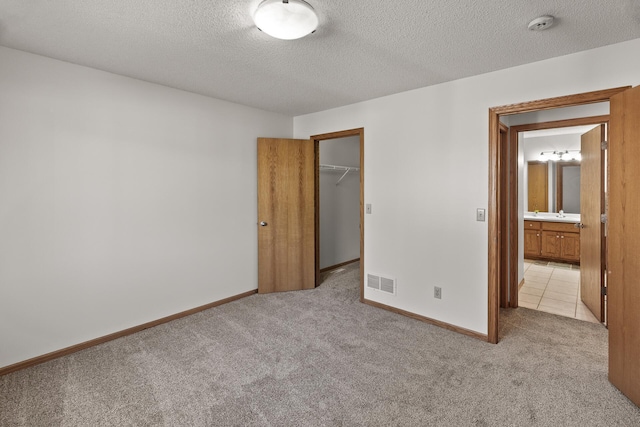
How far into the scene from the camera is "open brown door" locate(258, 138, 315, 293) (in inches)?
159

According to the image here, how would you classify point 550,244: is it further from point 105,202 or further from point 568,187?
point 105,202

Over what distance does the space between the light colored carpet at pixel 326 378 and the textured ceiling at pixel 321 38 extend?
7.79 ft

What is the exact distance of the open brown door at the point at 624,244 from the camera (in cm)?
190

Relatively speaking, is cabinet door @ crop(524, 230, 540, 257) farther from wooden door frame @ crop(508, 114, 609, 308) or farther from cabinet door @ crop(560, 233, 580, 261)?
wooden door frame @ crop(508, 114, 609, 308)

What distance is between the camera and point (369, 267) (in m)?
3.66

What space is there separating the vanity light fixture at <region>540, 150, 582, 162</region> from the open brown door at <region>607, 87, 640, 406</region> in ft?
14.5

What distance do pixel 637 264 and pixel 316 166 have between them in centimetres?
327

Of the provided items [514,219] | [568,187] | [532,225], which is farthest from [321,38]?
[568,187]

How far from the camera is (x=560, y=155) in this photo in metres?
5.78

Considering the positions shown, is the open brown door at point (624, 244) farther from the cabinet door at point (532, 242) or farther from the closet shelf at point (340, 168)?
the cabinet door at point (532, 242)

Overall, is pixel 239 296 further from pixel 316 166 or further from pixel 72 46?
pixel 72 46

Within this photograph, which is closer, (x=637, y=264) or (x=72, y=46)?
(x=637, y=264)

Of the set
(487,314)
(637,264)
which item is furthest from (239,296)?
(637,264)

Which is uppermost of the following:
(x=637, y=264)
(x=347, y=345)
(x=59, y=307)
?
(x=637, y=264)
